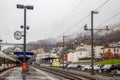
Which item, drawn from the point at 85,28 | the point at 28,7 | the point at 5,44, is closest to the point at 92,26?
the point at 85,28

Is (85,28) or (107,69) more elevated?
(85,28)

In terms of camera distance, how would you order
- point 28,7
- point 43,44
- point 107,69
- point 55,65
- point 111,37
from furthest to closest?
1. point 43,44
2. point 55,65
3. point 107,69
4. point 111,37
5. point 28,7

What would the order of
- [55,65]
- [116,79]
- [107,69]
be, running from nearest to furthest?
[116,79] → [107,69] → [55,65]

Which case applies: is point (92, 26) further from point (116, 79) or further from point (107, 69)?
point (116, 79)

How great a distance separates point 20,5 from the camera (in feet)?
143

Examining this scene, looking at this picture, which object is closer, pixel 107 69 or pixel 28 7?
pixel 28 7

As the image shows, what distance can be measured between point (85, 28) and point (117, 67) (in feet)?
39.3

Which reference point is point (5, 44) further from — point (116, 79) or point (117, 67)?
point (116, 79)

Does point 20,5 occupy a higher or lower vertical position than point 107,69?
higher

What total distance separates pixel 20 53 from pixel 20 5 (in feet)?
29.6

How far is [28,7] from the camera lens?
43.2 metres

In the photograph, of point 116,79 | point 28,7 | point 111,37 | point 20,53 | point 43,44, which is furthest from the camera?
point 43,44

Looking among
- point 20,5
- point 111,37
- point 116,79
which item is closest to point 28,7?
point 20,5

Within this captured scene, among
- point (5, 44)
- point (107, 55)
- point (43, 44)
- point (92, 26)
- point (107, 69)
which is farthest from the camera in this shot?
point (107, 55)
